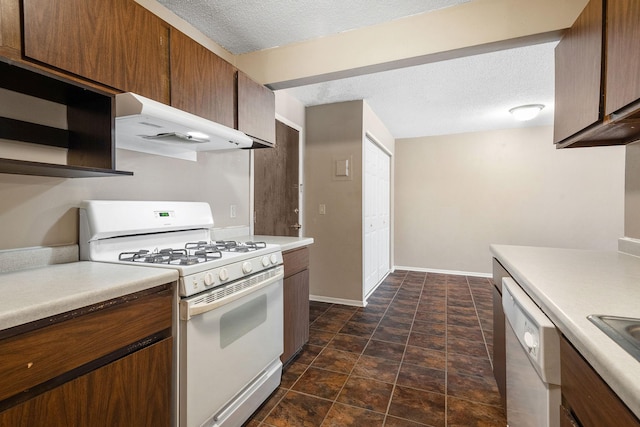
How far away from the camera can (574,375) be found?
711 millimetres

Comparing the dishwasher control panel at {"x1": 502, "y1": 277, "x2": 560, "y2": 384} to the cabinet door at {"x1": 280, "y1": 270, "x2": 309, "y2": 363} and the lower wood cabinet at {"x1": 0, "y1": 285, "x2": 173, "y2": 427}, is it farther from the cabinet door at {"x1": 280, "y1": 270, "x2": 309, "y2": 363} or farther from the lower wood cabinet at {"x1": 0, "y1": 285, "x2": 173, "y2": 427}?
the cabinet door at {"x1": 280, "y1": 270, "x2": 309, "y2": 363}

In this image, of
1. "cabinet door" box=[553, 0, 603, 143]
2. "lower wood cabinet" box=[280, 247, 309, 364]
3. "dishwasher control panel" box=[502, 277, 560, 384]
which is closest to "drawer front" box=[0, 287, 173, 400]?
"lower wood cabinet" box=[280, 247, 309, 364]

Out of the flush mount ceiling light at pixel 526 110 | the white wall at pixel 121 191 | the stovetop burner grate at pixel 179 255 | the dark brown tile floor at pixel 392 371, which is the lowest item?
the dark brown tile floor at pixel 392 371

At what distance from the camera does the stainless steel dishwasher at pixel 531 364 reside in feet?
2.65

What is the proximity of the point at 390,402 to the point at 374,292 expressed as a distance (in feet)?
7.77

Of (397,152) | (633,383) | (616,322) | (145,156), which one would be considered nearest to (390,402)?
(616,322)

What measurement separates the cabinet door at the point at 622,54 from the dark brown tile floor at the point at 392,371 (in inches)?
64.5

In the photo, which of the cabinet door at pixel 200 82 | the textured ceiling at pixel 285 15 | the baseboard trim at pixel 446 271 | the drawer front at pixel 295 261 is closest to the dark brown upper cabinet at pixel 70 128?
the cabinet door at pixel 200 82

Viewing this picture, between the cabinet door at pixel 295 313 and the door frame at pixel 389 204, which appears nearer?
the cabinet door at pixel 295 313

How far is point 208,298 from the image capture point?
1335 mm

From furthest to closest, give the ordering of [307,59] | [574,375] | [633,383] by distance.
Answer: [307,59] < [574,375] < [633,383]

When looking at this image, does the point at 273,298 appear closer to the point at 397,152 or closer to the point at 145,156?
the point at 145,156

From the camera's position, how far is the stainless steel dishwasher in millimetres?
807

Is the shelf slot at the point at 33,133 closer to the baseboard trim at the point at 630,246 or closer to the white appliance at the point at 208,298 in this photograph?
the white appliance at the point at 208,298
